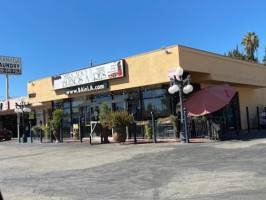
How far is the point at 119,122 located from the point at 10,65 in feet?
104

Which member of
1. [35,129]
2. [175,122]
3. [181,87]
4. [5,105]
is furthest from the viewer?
[5,105]

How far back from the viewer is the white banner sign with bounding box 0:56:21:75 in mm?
38709

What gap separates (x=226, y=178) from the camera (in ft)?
18.8

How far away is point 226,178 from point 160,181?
143cm

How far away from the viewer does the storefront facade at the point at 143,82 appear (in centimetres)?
1518

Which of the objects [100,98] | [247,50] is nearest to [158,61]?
[100,98]

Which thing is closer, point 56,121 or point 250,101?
point 56,121

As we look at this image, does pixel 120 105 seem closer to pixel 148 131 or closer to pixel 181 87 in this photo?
pixel 148 131

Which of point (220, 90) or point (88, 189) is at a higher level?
point (220, 90)

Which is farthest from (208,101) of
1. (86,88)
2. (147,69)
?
(86,88)

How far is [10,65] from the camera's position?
130 ft

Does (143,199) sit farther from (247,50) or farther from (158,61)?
(247,50)

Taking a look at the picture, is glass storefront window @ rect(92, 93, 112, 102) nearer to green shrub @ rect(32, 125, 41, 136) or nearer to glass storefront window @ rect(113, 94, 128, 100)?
glass storefront window @ rect(113, 94, 128, 100)

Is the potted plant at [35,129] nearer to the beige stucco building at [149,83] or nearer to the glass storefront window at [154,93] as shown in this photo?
the beige stucco building at [149,83]
